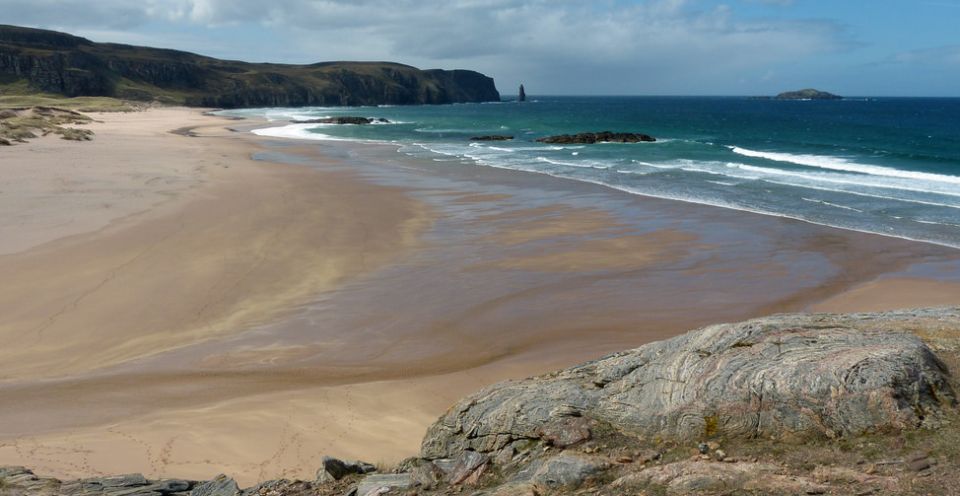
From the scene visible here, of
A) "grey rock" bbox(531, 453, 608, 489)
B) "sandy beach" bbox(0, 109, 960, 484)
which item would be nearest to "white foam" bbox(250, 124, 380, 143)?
"sandy beach" bbox(0, 109, 960, 484)

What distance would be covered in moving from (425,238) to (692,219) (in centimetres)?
987

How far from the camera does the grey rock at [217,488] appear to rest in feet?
24.0

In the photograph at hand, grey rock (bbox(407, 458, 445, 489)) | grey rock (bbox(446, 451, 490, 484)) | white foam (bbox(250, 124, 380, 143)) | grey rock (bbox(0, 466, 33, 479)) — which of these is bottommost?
grey rock (bbox(0, 466, 33, 479))

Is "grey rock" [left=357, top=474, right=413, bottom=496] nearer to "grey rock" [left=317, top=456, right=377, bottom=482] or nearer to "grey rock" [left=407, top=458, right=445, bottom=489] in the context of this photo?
"grey rock" [left=407, top=458, right=445, bottom=489]

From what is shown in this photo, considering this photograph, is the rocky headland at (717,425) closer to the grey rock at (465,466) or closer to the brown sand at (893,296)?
the grey rock at (465,466)

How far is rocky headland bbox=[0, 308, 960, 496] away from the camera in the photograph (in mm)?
5320

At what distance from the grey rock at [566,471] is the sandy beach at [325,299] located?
3.63 meters

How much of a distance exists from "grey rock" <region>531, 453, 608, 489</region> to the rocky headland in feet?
0.04

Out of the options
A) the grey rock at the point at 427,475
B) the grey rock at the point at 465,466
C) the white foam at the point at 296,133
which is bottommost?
the grey rock at the point at 427,475

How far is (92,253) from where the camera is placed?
18.7 meters

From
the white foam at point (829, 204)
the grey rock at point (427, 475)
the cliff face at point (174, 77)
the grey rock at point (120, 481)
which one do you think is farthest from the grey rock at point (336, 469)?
the cliff face at point (174, 77)

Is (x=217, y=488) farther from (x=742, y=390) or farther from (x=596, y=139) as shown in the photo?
(x=596, y=139)

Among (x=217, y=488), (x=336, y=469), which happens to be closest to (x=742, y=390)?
(x=336, y=469)

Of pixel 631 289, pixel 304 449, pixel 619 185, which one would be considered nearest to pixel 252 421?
pixel 304 449
